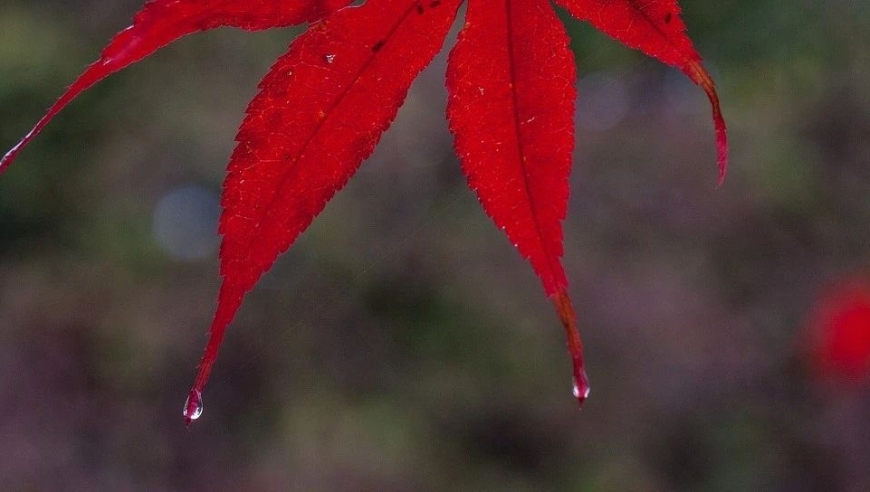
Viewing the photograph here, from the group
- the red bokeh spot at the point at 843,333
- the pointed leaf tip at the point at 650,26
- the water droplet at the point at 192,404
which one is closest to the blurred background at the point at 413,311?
the red bokeh spot at the point at 843,333

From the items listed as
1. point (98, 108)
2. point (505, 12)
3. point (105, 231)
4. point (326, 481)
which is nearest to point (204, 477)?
point (326, 481)

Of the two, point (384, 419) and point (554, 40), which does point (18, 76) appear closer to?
point (384, 419)

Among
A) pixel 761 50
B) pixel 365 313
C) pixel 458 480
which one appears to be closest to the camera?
pixel 761 50

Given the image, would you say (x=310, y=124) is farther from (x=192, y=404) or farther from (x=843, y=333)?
(x=843, y=333)

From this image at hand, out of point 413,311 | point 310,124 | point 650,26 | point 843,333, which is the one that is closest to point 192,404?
point 310,124

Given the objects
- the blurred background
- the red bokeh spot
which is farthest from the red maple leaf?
the red bokeh spot

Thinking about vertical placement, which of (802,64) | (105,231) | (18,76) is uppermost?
(18,76)

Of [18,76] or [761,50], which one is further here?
[18,76]
